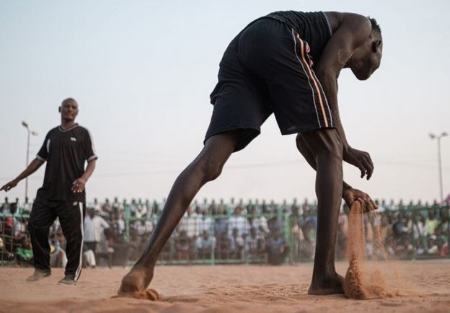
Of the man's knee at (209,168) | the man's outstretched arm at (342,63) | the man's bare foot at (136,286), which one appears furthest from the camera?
the man's outstretched arm at (342,63)

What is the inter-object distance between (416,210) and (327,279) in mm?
16713

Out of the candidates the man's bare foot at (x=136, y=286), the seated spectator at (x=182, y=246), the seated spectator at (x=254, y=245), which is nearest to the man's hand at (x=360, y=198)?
the man's bare foot at (x=136, y=286)

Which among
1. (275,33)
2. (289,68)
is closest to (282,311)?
(289,68)

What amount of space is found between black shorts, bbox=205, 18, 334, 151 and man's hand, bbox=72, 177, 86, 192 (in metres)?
2.99

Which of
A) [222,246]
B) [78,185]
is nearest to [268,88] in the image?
[78,185]

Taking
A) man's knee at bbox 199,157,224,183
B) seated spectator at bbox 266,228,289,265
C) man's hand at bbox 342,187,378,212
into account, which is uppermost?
man's knee at bbox 199,157,224,183

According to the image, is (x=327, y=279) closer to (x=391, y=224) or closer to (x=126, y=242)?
(x=126, y=242)

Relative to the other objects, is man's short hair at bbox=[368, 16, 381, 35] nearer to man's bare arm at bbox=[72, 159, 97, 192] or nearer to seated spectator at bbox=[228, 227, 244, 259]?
man's bare arm at bbox=[72, 159, 97, 192]

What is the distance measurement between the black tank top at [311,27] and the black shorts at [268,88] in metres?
0.09

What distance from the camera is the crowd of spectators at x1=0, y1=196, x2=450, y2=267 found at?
17.7m

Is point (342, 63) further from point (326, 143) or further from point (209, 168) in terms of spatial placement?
point (209, 168)

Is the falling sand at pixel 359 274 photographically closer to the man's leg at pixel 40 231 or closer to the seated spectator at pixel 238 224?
the man's leg at pixel 40 231

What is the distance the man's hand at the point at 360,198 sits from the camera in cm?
366

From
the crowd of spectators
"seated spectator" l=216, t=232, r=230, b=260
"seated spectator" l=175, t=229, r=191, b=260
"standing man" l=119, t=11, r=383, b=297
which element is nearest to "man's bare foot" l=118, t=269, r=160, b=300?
"standing man" l=119, t=11, r=383, b=297
